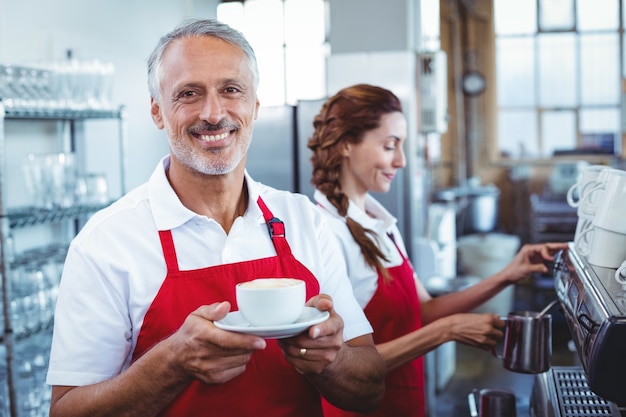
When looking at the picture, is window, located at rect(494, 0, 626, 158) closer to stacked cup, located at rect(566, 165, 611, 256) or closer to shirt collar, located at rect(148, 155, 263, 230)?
stacked cup, located at rect(566, 165, 611, 256)

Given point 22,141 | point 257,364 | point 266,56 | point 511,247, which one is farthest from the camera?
point 511,247

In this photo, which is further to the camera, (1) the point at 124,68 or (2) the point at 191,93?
(1) the point at 124,68

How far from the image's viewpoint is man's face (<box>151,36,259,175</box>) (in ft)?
5.08

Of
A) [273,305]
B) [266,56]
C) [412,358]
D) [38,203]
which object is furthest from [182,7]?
[273,305]

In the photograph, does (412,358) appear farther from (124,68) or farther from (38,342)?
(124,68)

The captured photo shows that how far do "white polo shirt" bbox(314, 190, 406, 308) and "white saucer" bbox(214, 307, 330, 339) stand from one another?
872 mm

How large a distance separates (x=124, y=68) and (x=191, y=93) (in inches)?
146

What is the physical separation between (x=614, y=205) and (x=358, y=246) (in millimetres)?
870

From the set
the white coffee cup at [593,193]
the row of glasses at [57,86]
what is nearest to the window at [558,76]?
the row of glasses at [57,86]

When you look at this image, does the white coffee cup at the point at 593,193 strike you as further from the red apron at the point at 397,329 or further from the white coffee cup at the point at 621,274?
the red apron at the point at 397,329

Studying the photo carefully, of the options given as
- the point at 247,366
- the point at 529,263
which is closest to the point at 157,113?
the point at 247,366

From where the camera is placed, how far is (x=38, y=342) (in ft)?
11.8

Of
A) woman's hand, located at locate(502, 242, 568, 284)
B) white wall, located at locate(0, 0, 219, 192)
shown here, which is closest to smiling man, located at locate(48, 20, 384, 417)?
woman's hand, located at locate(502, 242, 568, 284)

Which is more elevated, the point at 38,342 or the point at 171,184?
the point at 171,184
